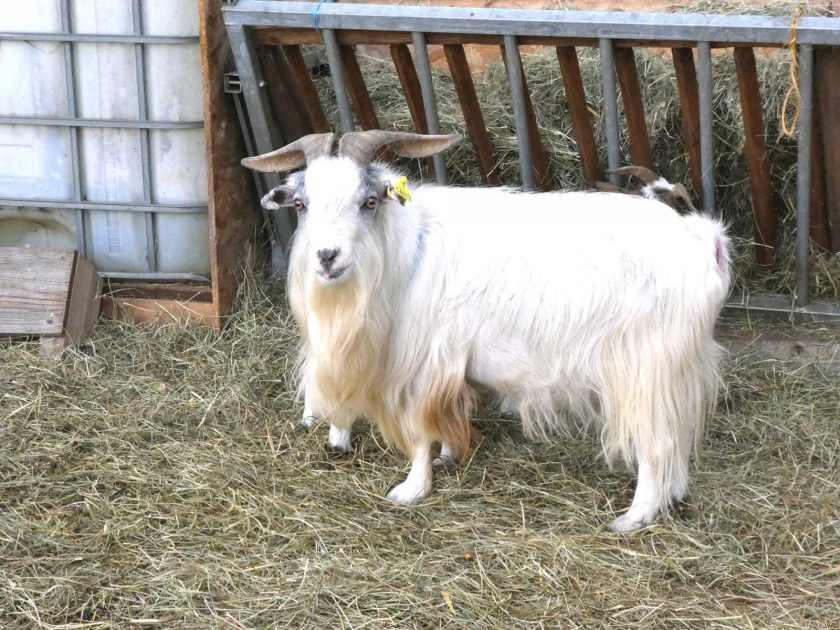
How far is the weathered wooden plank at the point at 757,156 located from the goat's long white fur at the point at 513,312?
3.51ft

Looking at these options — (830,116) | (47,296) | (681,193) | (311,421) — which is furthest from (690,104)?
(47,296)

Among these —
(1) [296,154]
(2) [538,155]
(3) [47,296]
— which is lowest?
(3) [47,296]

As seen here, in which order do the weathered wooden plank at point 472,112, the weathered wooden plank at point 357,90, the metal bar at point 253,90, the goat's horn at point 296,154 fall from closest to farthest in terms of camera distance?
the goat's horn at point 296,154 < the weathered wooden plank at point 472,112 < the metal bar at point 253,90 < the weathered wooden plank at point 357,90

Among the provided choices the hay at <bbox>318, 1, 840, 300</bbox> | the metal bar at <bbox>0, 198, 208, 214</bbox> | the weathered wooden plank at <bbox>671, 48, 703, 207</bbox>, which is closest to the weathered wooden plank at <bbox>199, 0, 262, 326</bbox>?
the metal bar at <bbox>0, 198, 208, 214</bbox>

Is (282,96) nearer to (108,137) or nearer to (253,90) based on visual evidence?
(253,90)

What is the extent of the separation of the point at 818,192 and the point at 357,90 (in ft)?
8.04

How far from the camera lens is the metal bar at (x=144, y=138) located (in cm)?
574

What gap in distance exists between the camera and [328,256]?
13.2ft

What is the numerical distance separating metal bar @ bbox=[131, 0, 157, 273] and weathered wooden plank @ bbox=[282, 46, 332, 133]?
2.74 ft

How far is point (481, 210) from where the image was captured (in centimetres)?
454

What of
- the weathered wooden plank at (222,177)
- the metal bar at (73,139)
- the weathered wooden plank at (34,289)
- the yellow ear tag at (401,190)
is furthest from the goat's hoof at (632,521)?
the metal bar at (73,139)

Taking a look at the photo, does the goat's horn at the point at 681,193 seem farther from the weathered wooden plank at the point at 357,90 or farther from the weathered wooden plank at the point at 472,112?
the weathered wooden plank at the point at 357,90

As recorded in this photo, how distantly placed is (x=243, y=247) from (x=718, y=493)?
2998 millimetres

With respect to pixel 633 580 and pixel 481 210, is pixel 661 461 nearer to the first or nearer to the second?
pixel 633 580
